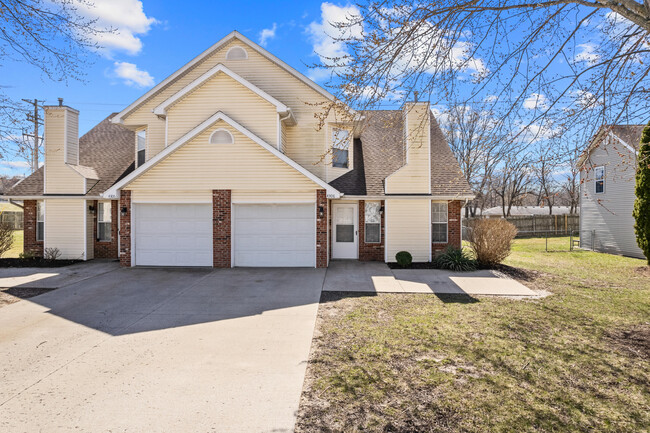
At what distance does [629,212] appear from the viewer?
1575 centimetres

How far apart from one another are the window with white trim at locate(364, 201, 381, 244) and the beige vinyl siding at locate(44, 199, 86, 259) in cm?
1106

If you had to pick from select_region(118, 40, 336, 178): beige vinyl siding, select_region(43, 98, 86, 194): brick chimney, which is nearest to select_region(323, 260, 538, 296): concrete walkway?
select_region(118, 40, 336, 178): beige vinyl siding

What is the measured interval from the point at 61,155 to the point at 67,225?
2741mm

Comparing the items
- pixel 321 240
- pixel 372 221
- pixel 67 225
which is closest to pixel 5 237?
pixel 67 225

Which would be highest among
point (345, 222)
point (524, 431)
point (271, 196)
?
point (271, 196)

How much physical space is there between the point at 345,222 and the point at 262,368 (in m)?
9.64

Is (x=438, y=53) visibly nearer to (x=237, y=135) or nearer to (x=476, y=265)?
(x=237, y=135)

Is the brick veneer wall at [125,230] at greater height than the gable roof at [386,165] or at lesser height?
lesser

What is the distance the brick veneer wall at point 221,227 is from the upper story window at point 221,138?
164 cm

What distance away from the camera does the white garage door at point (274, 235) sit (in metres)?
11.9

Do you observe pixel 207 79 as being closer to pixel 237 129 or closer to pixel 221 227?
pixel 237 129

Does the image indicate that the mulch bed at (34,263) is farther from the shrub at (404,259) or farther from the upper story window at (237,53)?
the shrub at (404,259)

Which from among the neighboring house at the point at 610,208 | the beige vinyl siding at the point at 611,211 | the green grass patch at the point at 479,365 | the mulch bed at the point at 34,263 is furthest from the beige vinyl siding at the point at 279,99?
the beige vinyl siding at the point at 611,211

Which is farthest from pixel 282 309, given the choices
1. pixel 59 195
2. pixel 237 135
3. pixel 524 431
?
pixel 59 195
